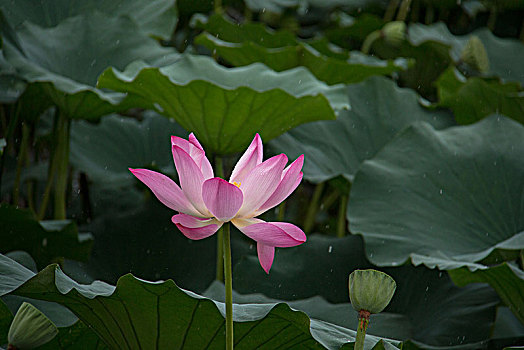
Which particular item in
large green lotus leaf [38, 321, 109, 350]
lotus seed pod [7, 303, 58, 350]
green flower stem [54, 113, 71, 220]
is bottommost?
green flower stem [54, 113, 71, 220]

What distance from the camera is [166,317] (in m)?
0.73

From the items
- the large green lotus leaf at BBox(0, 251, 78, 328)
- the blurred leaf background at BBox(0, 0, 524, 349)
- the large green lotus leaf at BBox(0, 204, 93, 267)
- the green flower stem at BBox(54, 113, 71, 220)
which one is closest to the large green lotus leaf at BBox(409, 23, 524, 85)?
the blurred leaf background at BBox(0, 0, 524, 349)

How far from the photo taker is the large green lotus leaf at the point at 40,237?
1.24 meters

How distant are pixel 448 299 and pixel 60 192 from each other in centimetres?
84

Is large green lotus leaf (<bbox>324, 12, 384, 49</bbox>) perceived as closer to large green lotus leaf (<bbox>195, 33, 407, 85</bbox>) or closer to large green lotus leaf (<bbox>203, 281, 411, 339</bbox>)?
large green lotus leaf (<bbox>195, 33, 407, 85</bbox>)

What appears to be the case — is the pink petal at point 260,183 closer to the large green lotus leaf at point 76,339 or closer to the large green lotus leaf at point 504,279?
the large green lotus leaf at point 76,339

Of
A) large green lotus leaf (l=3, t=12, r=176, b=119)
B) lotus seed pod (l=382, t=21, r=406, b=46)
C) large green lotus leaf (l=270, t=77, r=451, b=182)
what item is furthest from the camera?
lotus seed pod (l=382, t=21, r=406, b=46)

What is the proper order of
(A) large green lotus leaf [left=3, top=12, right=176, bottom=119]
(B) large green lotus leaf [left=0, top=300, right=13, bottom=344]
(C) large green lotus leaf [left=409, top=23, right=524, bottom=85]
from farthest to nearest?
(C) large green lotus leaf [left=409, top=23, right=524, bottom=85], (A) large green lotus leaf [left=3, top=12, right=176, bottom=119], (B) large green lotus leaf [left=0, top=300, right=13, bottom=344]

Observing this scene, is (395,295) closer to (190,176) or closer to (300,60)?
(300,60)

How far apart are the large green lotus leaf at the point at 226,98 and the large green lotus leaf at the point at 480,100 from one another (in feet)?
1.36

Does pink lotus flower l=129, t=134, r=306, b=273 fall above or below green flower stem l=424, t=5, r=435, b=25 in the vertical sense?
above

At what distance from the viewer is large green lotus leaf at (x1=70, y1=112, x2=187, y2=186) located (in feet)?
5.87

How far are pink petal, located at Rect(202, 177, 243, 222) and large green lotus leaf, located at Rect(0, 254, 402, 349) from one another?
0.50 ft

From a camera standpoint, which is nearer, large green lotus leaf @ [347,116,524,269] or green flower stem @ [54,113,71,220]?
large green lotus leaf @ [347,116,524,269]
